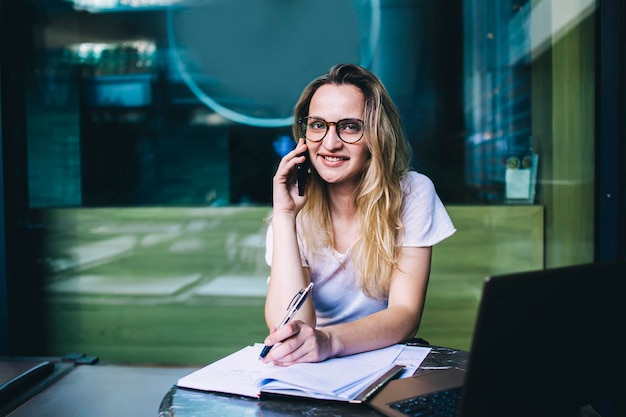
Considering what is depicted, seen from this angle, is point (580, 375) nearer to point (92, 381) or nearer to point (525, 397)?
point (525, 397)

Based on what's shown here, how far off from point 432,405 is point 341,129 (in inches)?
37.7

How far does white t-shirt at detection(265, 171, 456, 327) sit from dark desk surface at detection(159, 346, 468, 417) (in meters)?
0.70

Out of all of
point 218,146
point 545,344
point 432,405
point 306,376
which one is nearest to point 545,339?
point 545,344

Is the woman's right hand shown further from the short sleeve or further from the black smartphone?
the short sleeve

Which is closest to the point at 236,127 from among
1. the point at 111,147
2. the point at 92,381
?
the point at 111,147

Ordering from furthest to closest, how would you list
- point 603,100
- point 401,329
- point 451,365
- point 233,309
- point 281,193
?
point 233,309 → point 603,100 → point 281,193 → point 401,329 → point 451,365

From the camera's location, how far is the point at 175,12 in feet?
10.6

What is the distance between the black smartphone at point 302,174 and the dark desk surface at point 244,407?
797 mm

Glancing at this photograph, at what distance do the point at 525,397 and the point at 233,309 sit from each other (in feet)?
7.91

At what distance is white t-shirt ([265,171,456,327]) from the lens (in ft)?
5.62

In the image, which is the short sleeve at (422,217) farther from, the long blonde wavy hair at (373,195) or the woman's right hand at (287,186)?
the woman's right hand at (287,186)

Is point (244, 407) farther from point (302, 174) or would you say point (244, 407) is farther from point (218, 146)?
point (218, 146)

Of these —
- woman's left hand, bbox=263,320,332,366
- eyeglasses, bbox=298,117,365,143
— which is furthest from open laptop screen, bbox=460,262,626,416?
eyeglasses, bbox=298,117,365,143

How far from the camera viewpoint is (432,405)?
3.20 ft
